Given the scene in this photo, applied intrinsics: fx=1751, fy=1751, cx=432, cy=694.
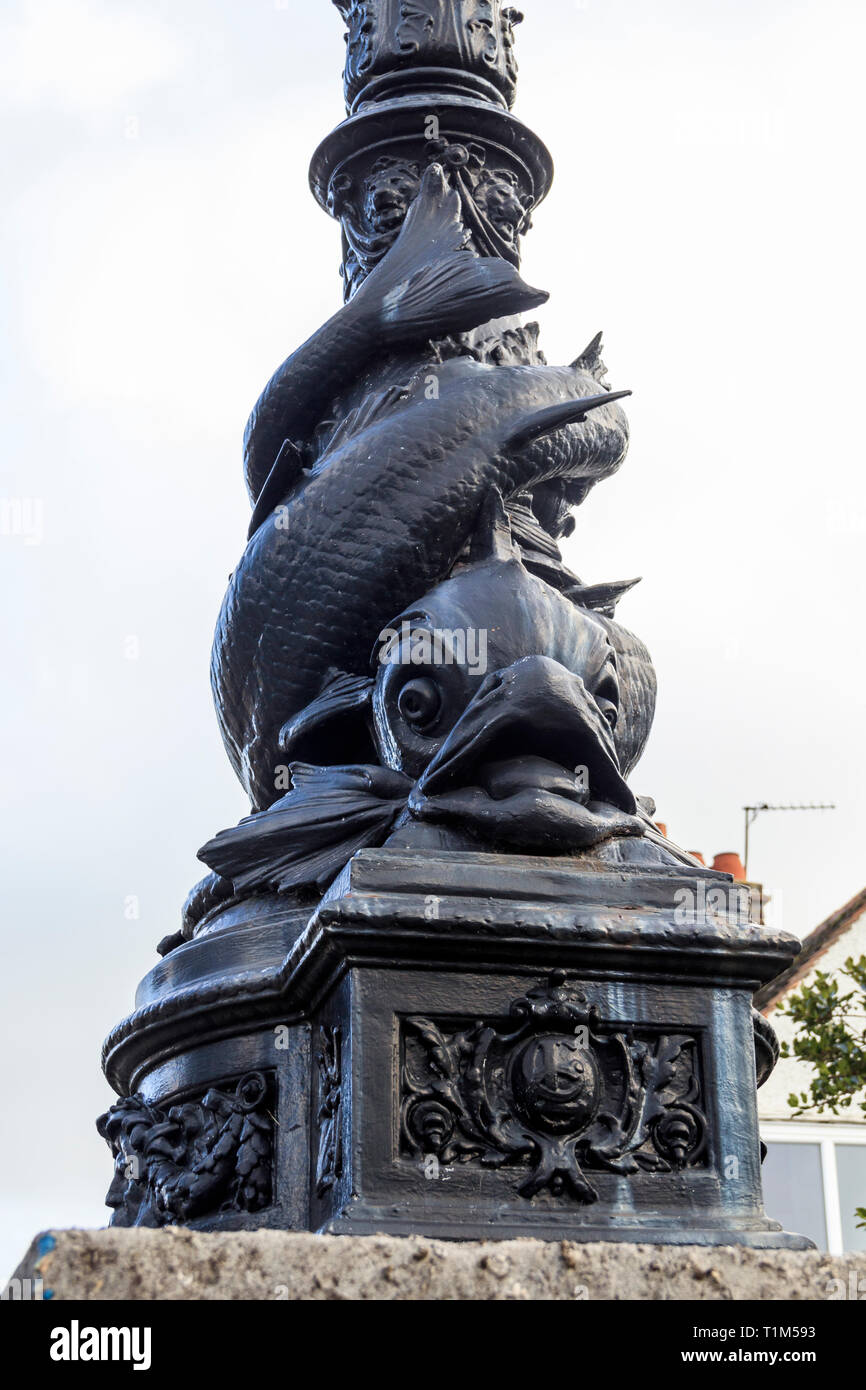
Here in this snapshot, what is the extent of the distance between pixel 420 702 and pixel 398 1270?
1674 millimetres

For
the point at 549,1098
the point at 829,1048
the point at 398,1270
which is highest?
the point at 829,1048

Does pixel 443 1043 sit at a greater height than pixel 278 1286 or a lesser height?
greater

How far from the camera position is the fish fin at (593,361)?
5.41 meters

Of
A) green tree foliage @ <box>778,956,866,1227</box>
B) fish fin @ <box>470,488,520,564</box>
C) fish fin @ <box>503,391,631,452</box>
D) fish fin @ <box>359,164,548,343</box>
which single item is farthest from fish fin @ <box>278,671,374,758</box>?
green tree foliage @ <box>778,956,866,1227</box>

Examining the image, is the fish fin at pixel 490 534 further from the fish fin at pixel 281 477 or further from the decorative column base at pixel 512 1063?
the decorative column base at pixel 512 1063

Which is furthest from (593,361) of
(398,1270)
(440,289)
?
(398,1270)

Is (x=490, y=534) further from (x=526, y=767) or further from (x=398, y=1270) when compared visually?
(x=398, y=1270)

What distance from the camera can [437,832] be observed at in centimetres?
398

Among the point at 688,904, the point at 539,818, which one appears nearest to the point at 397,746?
the point at 539,818
